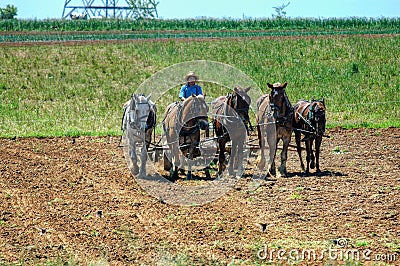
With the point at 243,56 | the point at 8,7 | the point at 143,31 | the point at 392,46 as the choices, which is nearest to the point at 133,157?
the point at 243,56

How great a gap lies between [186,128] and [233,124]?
935 millimetres

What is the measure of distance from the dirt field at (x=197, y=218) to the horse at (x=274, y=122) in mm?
513

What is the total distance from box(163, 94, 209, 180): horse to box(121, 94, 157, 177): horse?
447 millimetres

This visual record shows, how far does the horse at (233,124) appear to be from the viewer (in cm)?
1448

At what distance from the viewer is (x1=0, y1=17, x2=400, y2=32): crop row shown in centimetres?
5316

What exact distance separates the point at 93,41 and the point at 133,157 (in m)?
30.1

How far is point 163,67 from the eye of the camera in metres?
38.5

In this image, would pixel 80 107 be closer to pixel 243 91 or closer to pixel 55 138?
pixel 55 138

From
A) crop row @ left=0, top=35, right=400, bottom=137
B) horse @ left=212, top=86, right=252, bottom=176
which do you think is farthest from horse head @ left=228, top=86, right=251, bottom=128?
crop row @ left=0, top=35, right=400, bottom=137

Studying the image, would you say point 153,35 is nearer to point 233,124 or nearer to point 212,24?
point 212,24

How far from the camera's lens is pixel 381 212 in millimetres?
11789

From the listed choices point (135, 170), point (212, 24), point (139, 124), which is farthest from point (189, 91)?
point (212, 24)

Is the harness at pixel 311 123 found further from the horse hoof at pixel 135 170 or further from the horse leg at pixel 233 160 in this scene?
the horse hoof at pixel 135 170

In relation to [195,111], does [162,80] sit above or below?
below
